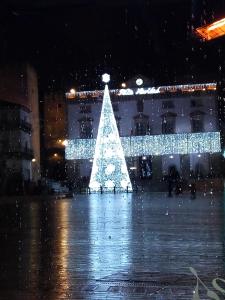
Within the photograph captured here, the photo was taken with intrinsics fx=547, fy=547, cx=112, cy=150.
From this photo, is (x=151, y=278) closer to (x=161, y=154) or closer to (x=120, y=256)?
(x=120, y=256)

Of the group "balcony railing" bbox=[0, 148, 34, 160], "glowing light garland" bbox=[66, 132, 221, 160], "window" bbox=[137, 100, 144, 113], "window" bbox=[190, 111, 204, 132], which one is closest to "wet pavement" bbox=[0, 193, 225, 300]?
"balcony railing" bbox=[0, 148, 34, 160]

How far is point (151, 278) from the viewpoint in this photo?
6.42 metres

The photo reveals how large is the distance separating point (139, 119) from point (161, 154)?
4557mm

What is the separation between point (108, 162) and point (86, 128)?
14.6m

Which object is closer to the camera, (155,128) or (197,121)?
(197,121)

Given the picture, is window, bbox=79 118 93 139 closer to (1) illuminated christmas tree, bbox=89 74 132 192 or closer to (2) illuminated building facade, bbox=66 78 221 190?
(2) illuminated building facade, bbox=66 78 221 190

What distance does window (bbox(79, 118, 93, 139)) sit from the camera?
59500 mm

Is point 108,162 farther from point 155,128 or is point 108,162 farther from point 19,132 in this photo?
point 19,132

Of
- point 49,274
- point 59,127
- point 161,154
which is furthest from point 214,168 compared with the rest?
point 49,274

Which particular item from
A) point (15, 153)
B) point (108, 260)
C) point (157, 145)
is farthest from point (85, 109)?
point (108, 260)

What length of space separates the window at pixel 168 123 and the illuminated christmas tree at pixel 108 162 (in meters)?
13.8

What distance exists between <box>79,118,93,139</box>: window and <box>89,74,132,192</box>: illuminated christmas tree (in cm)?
1292

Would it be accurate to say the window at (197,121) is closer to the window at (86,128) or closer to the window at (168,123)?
the window at (168,123)

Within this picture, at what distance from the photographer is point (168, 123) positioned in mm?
59438
